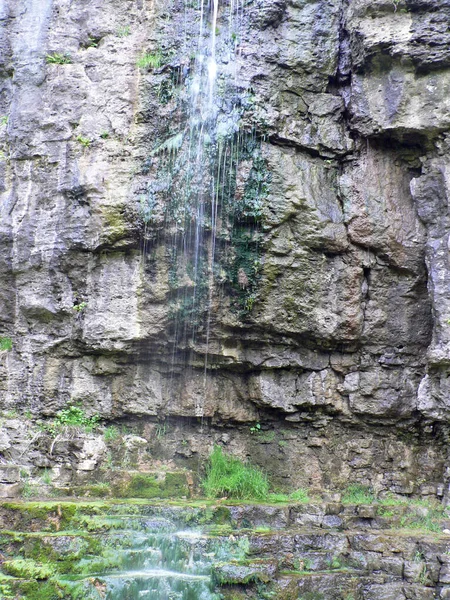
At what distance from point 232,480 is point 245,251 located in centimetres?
293

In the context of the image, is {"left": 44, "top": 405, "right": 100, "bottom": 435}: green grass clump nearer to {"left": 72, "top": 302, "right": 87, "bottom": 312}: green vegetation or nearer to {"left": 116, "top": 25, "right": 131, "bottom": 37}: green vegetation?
{"left": 72, "top": 302, "right": 87, "bottom": 312}: green vegetation

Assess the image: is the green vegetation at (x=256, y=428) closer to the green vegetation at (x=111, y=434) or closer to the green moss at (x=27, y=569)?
the green vegetation at (x=111, y=434)

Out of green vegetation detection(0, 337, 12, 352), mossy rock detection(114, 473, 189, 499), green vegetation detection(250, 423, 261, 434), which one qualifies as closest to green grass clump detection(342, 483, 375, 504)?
green vegetation detection(250, 423, 261, 434)

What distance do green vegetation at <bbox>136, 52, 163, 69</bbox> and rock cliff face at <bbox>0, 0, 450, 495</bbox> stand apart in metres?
0.03

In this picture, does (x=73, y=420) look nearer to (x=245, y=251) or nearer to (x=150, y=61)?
Result: (x=245, y=251)

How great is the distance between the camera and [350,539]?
7.19m

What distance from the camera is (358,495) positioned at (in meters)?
8.50

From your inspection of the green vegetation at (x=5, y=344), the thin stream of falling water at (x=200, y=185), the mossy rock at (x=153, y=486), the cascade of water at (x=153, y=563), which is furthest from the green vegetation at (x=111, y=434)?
the cascade of water at (x=153, y=563)

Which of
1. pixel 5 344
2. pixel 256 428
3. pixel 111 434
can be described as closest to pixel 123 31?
pixel 5 344

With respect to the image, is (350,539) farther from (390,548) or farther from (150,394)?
(150,394)

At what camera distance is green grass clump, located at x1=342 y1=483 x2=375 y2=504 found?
835 cm

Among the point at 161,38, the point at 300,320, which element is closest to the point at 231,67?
the point at 161,38

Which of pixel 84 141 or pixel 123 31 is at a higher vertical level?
pixel 123 31

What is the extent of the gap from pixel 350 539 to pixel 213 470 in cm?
204
